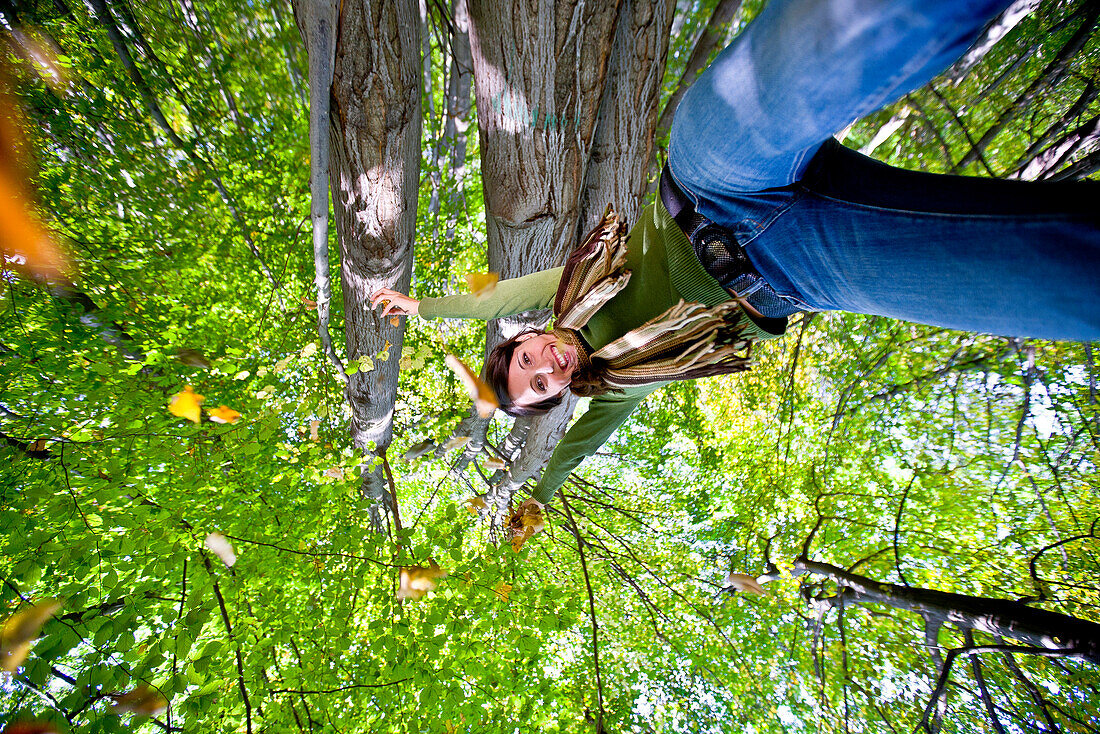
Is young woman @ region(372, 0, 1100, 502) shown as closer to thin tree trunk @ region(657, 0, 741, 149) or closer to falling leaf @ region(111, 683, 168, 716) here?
thin tree trunk @ region(657, 0, 741, 149)

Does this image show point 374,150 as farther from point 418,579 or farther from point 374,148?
point 418,579

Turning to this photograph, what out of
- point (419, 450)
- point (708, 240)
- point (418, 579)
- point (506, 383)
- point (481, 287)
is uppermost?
point (708, 240)

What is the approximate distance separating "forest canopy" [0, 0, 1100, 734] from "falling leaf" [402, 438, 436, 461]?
513mm

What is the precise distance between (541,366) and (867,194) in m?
1.21

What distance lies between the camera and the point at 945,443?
14.4 feet

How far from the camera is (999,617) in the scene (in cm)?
220

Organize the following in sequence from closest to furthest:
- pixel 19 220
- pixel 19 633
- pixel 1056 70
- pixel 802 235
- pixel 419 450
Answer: pixel 802 235, pixel 19 633, pixel 1056 70, pixel 19 220, pixel 419 450

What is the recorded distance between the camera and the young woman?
2.54 feet

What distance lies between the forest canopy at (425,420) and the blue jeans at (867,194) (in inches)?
49.0

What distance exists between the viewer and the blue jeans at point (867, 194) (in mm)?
737

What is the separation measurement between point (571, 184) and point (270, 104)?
389 cm

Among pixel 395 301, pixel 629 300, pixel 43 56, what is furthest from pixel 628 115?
pixel 43 56

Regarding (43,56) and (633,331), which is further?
(43,56)

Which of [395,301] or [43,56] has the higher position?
[43,56]
